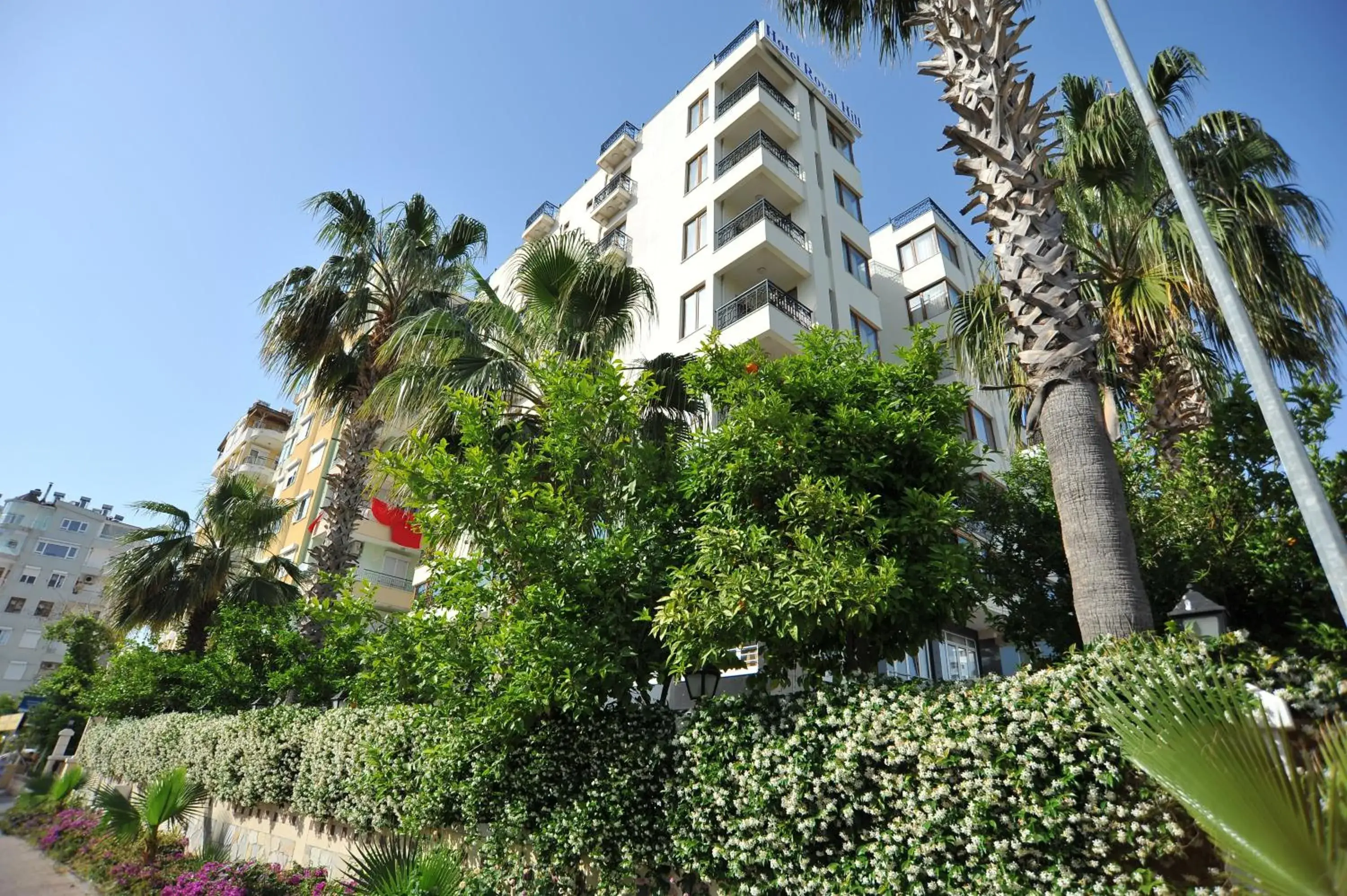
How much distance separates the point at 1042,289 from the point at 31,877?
20910 mm

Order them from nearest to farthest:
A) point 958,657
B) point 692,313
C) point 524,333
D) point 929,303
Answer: point 524,333, point 958,657, point 692,313, point 929,303

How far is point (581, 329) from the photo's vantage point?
11117 mm

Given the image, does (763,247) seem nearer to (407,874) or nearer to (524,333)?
(524,333)

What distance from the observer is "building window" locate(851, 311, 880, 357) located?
58.3 ft

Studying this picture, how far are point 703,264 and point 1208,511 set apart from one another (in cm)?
1271

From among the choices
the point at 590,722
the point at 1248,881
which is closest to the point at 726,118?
the point at 590,722

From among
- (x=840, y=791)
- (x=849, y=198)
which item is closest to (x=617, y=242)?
(x=849, y=198)

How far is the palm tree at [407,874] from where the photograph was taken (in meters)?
7.10

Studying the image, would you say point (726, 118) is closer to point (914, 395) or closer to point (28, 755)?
point (914, 395)

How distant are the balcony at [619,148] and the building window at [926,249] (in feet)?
33.4

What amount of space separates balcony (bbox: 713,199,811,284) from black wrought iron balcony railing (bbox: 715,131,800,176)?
151 cm

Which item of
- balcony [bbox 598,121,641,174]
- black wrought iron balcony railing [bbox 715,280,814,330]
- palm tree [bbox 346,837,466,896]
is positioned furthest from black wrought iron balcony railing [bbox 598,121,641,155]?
palm tree [bbox 346,837,466,896]

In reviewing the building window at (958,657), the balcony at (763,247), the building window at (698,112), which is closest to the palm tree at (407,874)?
the building window at (958,657)

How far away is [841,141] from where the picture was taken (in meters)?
22.3
